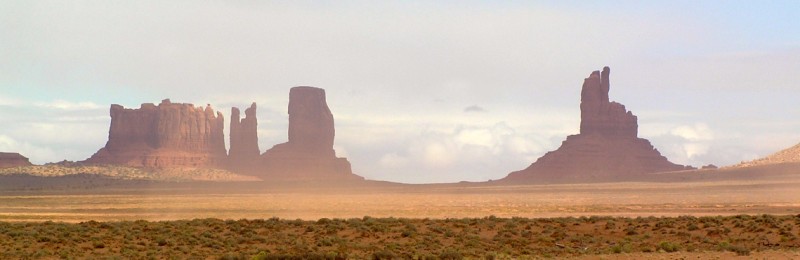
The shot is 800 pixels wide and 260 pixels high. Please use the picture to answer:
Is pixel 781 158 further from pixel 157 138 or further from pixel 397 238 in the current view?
pixel 397 238

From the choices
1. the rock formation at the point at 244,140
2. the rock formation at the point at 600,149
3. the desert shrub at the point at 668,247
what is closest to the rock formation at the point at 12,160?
Result: the rock formation at the point at 244,140

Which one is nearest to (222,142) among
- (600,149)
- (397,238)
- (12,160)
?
(12,160)

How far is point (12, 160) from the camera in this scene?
160 metres

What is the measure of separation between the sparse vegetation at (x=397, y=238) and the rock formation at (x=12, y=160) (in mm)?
122227

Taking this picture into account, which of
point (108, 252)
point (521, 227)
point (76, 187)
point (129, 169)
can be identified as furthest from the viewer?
point (129, 169)

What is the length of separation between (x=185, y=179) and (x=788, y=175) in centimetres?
9214

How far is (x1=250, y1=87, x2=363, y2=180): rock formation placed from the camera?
616ft

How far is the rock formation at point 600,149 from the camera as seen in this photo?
16038 cm

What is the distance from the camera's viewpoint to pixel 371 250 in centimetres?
3381

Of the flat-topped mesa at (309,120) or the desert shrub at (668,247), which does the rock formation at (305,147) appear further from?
the desert shrub at (668,247)

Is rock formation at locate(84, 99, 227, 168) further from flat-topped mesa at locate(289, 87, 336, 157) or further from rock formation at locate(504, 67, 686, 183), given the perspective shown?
rock formation at locate(504, 67, 686, 183)

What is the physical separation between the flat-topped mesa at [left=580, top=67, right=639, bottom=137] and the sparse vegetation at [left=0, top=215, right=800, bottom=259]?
4841 inches

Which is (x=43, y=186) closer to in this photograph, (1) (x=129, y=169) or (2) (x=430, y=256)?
(1) (x=129, y=169)

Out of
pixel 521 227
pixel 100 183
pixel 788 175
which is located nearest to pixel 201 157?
pixel 100 183
